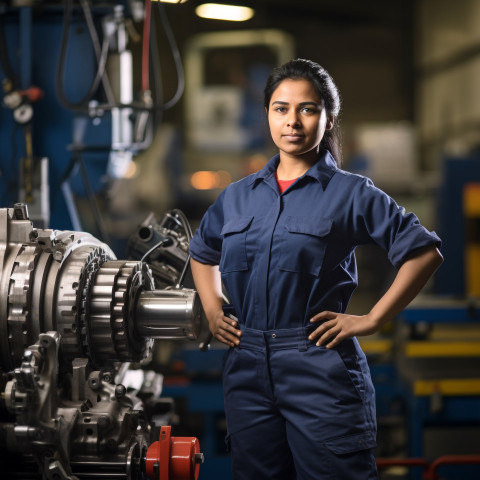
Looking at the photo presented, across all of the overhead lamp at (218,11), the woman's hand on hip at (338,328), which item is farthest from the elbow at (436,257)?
the overhead lamp at (218,11)

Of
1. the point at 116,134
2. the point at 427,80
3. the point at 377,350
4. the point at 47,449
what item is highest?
the point at 427,80

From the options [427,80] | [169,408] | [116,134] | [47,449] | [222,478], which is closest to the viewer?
[47,449]

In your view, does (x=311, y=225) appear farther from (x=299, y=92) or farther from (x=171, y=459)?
(x=171, y=459)

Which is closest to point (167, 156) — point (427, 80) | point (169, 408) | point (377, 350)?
point (427, 80)

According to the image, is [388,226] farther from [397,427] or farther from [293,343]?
[397,427]

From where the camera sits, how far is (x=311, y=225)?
1.49 m

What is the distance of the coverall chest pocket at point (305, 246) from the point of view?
1485mm

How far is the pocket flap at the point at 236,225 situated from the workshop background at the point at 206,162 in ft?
1.15

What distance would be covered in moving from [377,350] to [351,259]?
1.81 m

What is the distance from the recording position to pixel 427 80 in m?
7.99

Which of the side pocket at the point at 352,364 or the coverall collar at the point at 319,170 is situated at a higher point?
the coverall collar at the point at 319,170

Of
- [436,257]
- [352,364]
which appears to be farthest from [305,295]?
[436,257]

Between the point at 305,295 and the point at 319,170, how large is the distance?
0.27 meters

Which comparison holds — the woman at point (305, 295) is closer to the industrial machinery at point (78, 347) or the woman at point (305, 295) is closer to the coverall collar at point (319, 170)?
the coverall collar at point (319, 170)
